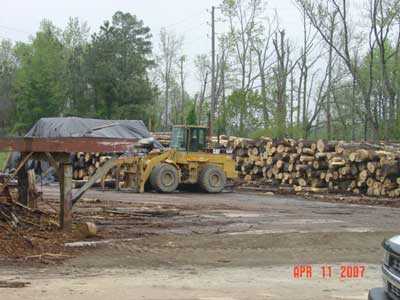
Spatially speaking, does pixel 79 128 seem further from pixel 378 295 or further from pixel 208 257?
pixel 378 295

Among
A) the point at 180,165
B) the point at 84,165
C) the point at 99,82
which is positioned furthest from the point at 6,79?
the point at 180,165

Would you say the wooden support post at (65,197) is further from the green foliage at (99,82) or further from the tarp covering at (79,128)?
the green foliage at (99,82)

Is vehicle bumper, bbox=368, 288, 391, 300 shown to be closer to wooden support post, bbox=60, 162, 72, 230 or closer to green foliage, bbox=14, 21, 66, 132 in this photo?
wooden support post, bbox=60, 162, 72, 230

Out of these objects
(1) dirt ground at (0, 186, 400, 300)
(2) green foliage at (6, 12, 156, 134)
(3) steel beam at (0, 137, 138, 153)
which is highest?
(2) green foliage at (6, 12, 156, 134)

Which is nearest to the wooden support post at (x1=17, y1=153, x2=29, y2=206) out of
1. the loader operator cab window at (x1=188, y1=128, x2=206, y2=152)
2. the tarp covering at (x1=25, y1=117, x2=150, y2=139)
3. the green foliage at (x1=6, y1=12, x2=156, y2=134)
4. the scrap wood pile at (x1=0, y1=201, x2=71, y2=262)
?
the scrap wood pile at (x1=0, y1=201, x2=71, y2=262)

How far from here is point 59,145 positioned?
43.0 ft

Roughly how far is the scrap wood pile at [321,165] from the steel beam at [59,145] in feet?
50.3

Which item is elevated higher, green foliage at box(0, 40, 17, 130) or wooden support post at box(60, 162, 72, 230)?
green foliage at box(0, 40, 17, 130)

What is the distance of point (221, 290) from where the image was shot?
905cm

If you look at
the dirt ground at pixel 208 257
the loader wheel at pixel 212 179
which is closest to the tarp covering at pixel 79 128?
the loader wheel at pixel 212 179

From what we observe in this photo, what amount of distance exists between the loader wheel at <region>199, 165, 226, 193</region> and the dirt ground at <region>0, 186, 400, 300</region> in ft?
29.8

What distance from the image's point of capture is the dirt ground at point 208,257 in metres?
8.96

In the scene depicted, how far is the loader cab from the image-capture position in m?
28.3

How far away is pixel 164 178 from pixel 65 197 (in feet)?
45.7
